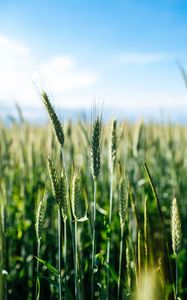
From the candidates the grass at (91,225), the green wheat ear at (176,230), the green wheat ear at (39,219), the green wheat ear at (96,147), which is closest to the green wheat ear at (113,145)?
the grass at (91,225)

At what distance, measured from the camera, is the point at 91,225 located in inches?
74.6

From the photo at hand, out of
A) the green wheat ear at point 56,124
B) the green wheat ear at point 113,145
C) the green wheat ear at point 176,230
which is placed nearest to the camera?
the green wheat ear at point 176,230

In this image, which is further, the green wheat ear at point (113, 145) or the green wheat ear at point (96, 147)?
the green wheat ear at point (113, 145)

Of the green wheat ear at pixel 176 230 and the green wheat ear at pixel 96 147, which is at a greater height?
the green wheat ear at pixel 96 147

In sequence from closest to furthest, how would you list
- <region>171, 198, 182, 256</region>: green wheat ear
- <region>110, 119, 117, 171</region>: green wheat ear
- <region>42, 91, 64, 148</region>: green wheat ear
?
<region>171, 198, 182, 256</region>: green wheat ear, <region>42, 91, 64, 148</region>: green wheat ear, <region>110, 119, 117, 171</region>: green wheat ear

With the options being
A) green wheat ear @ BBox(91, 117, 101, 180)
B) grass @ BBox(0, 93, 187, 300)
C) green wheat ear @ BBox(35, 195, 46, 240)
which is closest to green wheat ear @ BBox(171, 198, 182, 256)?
grass @ BBox(0, 93, 187, 300)

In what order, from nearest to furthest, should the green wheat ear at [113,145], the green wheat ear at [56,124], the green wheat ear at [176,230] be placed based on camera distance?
1. the green wheat ear at [176,230]
2. the green wheat ear at [56,124]
3. the green wheat ear at [113,145]

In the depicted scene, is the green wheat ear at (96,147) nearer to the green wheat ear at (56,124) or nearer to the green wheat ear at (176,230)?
the green wheat ear at (56,124)

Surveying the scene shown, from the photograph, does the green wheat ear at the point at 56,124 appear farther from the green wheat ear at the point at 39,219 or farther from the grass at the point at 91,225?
the green wheat ear at the point at 39,219

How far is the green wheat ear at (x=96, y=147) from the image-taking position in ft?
4.65

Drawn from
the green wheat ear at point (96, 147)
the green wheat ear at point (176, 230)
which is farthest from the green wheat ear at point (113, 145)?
the green wheat ear at point (176, 230)

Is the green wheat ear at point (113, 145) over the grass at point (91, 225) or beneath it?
over

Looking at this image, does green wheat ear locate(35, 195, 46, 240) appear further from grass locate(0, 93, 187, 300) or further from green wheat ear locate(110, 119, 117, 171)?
green wheat ear locate(110, 119, 117, 171)

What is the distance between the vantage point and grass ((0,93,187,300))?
4.37ft
